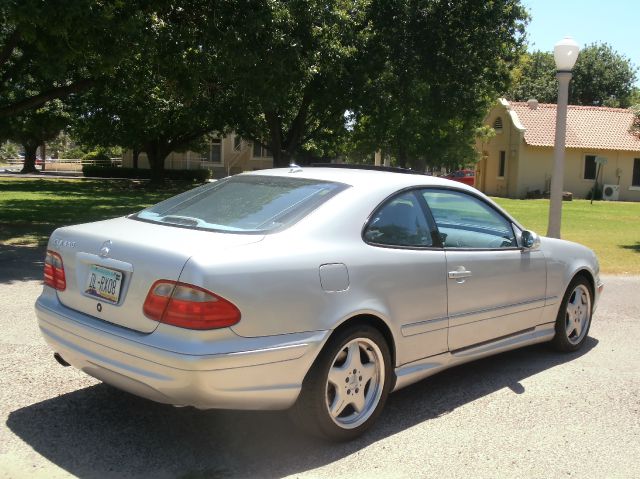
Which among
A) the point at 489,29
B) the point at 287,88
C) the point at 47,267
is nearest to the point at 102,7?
the point at 287,88

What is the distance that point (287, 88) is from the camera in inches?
690

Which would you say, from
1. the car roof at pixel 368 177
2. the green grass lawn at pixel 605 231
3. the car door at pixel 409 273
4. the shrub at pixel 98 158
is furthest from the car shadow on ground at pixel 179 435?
the shrub at pixel 98 158

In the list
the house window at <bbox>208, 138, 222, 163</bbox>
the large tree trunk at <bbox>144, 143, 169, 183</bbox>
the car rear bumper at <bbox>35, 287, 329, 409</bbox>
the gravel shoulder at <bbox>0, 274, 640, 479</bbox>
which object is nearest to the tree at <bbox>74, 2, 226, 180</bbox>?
the large tree trunk at <bbox>144, 143, 169, 183</bbox>

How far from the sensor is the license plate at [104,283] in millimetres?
3879

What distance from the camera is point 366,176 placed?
190 inches

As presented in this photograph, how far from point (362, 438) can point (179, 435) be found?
112 centimetres

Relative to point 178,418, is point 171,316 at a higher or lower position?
higher

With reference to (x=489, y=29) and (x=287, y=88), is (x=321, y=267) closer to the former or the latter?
(x=287, y=88)

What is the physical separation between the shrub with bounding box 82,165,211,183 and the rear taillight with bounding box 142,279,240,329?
42601mm

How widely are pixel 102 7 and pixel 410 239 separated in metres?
8.63

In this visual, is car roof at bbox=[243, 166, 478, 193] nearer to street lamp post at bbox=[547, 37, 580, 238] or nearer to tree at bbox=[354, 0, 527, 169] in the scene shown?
street lamp post at bbox=[547, 37, 580, 238]

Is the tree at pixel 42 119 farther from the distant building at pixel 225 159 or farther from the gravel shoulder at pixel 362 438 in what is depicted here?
the gravel shoulder at pixel 362 438

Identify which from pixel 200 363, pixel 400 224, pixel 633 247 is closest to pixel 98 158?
pixel 633 247

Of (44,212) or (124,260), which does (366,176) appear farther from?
(44,212)
